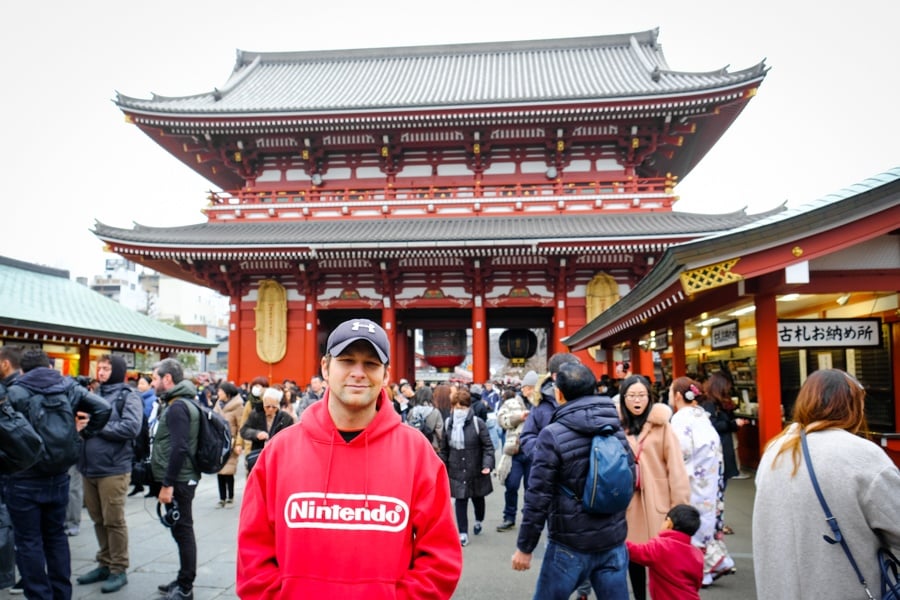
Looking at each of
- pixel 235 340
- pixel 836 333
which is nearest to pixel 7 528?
pixel 836 333

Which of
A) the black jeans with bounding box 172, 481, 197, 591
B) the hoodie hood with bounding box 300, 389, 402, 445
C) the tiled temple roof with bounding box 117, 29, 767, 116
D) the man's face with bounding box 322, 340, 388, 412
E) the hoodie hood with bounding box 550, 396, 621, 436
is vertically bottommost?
the black jeans with bounding box 172, 481, 197, 591

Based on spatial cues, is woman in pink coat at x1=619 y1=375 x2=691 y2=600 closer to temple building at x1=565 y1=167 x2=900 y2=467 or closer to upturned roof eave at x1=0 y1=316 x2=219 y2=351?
temple building at x1=565 y1=167 x2=900 y2=467

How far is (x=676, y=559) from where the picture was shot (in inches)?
141

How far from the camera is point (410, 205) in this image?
16.6 meters

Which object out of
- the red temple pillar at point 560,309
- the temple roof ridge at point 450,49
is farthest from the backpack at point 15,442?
the temple roof ridge at point 450,49

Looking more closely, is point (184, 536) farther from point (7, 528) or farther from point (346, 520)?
point (346, 520)

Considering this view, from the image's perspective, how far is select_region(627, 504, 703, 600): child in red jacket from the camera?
11.6 feet

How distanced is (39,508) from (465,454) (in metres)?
3.84

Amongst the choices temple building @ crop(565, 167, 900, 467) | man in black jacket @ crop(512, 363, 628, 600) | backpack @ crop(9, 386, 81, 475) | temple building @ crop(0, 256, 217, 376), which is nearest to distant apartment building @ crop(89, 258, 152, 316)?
temple building @ crop(0, 256, 217, 376)

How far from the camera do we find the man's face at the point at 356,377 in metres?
2.19

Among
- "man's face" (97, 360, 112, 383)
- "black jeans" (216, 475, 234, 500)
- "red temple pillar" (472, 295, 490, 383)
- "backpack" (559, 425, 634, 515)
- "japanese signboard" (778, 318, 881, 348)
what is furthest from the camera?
"red temple pillar" (472, 295, 490, 383)

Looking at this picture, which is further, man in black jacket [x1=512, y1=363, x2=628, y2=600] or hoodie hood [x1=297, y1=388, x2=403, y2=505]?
man in black jacket [x1=512, y1=363, x2=628, y2=600]

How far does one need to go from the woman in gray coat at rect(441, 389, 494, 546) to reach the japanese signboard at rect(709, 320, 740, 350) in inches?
168

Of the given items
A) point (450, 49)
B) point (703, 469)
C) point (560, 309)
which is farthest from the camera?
point (450, 49)
